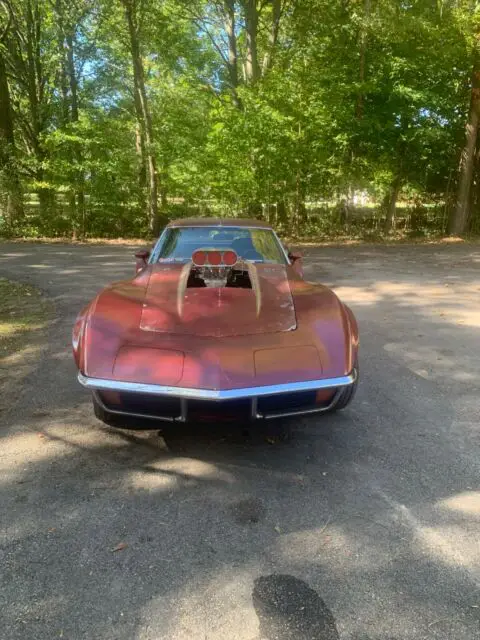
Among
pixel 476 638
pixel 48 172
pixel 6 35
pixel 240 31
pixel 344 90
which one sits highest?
pixel 240 31

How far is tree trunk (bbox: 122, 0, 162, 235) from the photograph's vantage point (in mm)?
15414

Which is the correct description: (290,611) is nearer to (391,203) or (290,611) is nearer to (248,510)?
(248,510)

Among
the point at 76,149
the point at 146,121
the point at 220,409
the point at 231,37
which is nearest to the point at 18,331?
the point at 220,409

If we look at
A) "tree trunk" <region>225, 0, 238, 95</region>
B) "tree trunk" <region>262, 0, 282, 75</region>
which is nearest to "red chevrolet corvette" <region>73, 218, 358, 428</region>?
"tree trunk" <region>225, 0, 238, 95</region>

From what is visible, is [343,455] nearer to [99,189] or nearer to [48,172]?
[99,189]

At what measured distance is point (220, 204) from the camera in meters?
15.5

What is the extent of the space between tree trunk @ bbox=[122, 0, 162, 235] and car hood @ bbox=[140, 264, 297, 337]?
1340cm

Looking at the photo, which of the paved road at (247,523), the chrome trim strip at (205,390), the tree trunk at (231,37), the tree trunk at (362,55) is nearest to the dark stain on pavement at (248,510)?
the paved road at (247,523)

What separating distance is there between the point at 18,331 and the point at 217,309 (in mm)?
3817

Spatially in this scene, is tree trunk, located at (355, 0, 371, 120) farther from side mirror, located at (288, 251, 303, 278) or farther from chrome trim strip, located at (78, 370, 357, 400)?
chrome trim strip, located at (78, 370, 357, 400)

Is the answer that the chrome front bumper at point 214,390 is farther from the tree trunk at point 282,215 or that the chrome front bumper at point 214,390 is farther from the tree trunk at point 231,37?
the tree trunk at point 231,37

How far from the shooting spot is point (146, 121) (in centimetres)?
1584

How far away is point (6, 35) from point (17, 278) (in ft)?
42.1


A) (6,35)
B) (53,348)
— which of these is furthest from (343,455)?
(6,35)
